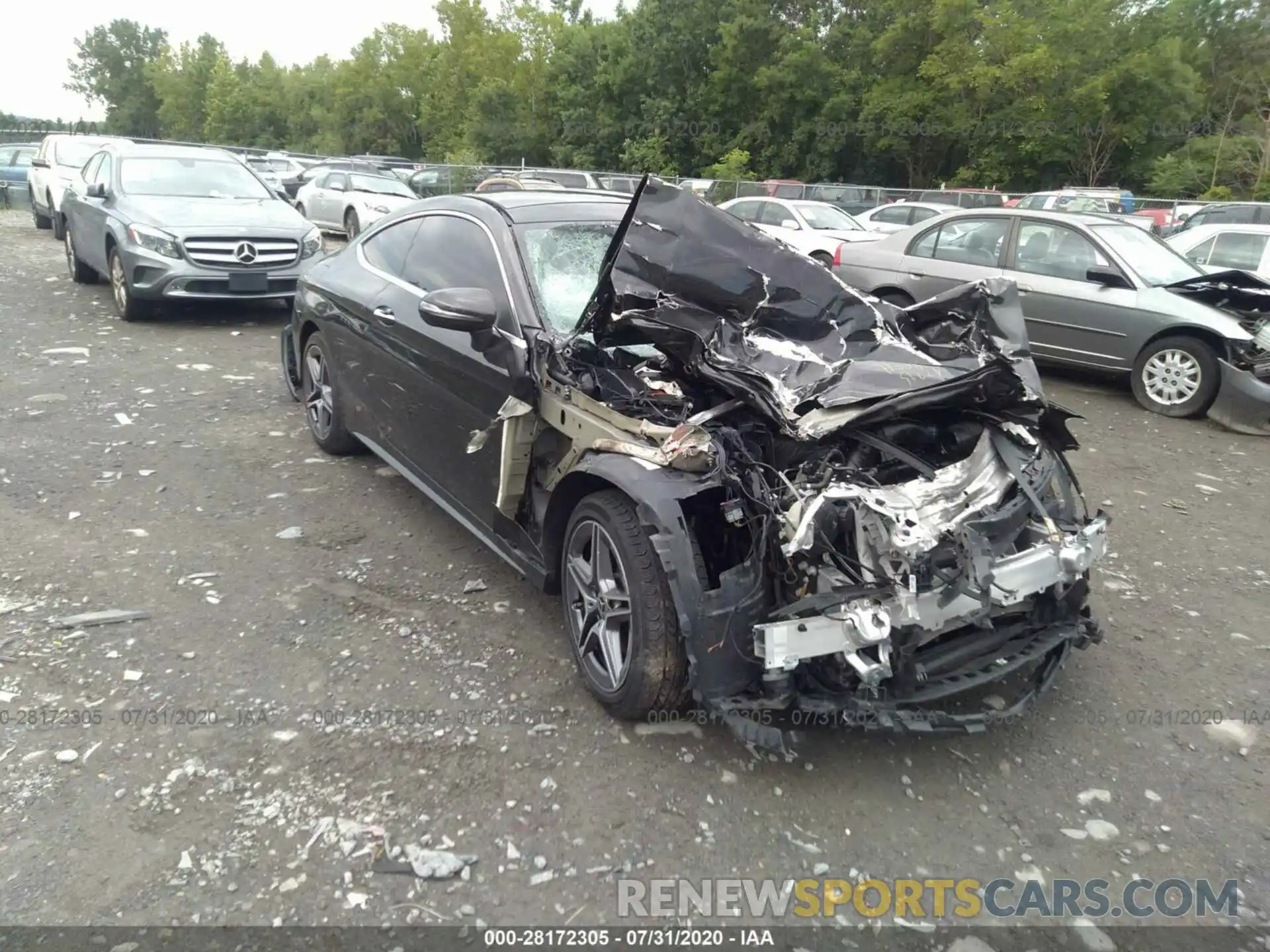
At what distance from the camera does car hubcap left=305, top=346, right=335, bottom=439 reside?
5559mm

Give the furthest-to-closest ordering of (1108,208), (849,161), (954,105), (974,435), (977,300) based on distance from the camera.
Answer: (849,161) → (954,105) → (1108,208) → (977,300) → (974,435)

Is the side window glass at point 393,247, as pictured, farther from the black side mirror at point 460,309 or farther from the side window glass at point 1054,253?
the side window glass at point 1054,253

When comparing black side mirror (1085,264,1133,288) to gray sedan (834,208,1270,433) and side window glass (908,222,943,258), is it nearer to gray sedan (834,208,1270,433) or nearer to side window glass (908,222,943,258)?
gray sedan (834,208,1270,433)

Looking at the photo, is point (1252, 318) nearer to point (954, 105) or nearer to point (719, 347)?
point (719, 347)

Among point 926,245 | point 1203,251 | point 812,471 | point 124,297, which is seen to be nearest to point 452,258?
point 812,471

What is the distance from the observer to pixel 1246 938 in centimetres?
239

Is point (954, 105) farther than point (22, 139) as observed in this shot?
Yes

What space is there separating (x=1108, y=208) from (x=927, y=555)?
20.8m

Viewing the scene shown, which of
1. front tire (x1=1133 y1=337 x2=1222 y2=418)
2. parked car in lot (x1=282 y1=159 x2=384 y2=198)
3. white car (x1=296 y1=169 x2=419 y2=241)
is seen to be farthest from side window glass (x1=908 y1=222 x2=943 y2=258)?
parked car in lot (x1=282 y1=159 x2=384 y2=198)

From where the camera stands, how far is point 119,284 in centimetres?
944

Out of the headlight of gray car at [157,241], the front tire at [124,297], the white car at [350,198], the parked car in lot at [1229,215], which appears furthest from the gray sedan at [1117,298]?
the white car at [350,198]

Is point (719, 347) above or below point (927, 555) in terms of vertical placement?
above

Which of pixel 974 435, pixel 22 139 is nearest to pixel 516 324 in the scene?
pixel 974 435

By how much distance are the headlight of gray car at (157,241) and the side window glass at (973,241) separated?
7.65 meters
